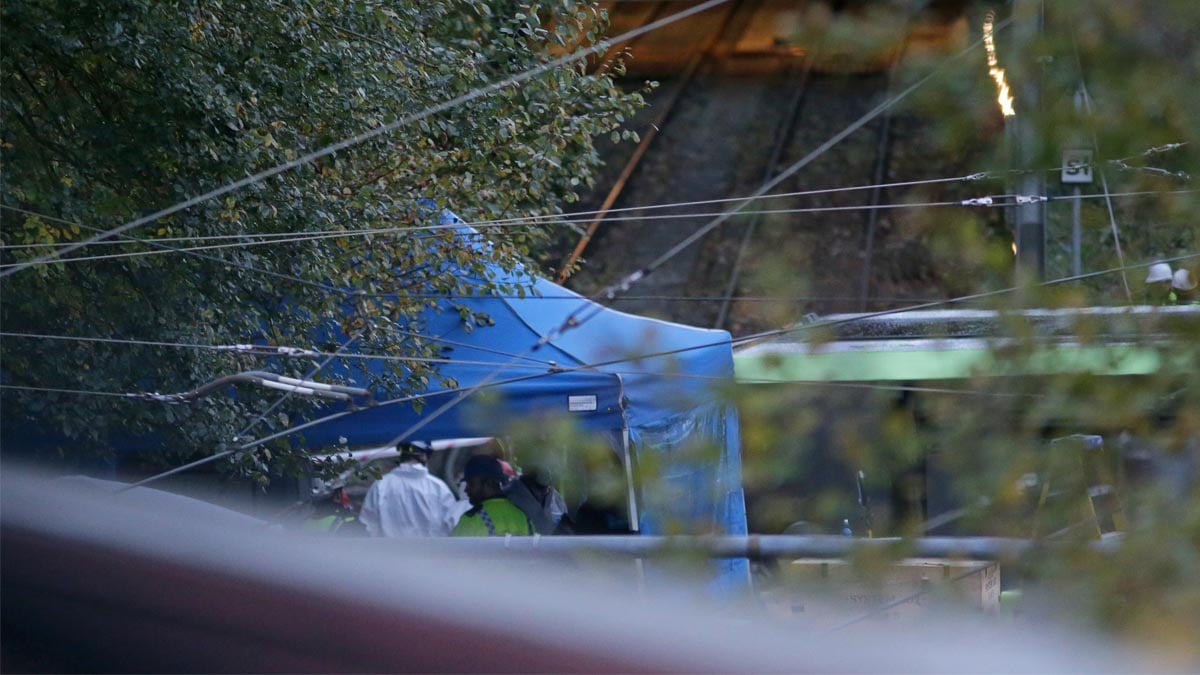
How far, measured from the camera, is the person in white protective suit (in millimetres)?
8211

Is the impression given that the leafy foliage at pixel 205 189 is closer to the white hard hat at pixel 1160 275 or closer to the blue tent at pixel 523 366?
the blue tent at pixel 523 366

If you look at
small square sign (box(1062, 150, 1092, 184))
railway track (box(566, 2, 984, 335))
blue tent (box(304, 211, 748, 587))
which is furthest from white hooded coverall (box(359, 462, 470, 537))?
small square sign (box(1062, 150, 1092, 184))

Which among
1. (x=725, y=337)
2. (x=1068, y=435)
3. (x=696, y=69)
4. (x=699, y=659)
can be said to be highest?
(x=696, y=69)

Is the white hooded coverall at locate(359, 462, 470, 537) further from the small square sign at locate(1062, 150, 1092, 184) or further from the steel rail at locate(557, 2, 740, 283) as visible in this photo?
the steel rail at locate(557, 2, 740, 283)

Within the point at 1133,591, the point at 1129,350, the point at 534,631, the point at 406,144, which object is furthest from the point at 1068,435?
the point at 406,144

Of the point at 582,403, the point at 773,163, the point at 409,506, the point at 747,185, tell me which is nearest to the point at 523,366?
the point at 582,403

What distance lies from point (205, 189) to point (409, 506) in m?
2.71

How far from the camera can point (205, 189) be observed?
6332mm

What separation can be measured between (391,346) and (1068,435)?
5.67m

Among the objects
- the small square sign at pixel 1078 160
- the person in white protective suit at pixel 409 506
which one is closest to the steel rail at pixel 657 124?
the person in white protective suit at pixel 409 506

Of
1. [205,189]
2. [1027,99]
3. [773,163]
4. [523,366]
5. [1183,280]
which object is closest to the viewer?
[1027,99]

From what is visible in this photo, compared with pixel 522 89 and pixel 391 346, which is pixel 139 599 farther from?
pixel 522 89

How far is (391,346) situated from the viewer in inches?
→ 279

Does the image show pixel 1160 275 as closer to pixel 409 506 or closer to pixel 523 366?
pixel 523 366
